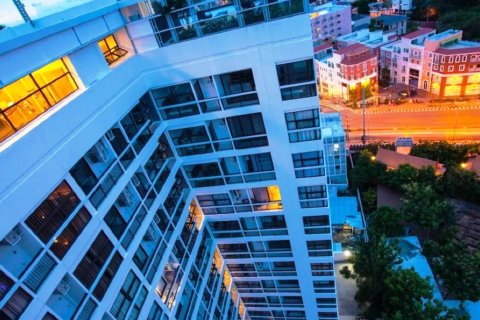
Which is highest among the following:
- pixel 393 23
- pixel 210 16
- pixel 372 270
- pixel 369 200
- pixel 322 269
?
pixel 210 16

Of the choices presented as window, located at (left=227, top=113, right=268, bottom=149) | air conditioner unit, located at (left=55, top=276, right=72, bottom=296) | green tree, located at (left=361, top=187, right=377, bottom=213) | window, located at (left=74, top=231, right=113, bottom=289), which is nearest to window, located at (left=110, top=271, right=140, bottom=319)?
window, located at (left=74, top=231, right=113, bottom=289)

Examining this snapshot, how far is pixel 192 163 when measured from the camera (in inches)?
587

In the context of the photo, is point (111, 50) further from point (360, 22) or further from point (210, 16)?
point (360, 22)

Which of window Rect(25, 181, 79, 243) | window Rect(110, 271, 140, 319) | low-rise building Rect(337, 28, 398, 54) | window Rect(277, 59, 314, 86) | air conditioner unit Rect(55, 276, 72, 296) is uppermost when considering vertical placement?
window Rect(277, 59, 314, 86)

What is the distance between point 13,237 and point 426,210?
37.1m

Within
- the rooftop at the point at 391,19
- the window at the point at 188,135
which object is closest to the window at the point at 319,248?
the window at the point at 188,135

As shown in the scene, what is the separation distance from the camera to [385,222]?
3506cm

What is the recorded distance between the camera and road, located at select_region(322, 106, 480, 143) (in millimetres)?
Result: 52569

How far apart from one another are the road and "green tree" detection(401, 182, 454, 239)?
2100cm

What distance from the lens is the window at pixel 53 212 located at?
781 centimetres

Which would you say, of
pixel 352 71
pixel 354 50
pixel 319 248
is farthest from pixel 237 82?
pixel 354 50

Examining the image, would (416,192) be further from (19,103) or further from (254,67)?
(19,103)

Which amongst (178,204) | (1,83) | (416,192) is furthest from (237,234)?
(416,192)

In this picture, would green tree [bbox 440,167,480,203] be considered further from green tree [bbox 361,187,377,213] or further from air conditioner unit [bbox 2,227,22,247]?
air conditioner unit [bbox 2,227,22,247]
